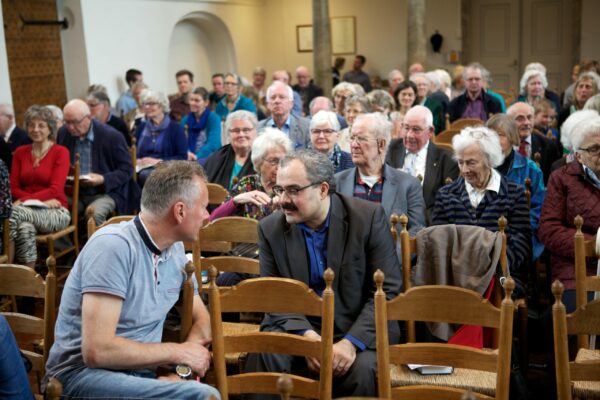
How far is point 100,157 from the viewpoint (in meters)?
5.84

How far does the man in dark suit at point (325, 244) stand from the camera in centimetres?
294

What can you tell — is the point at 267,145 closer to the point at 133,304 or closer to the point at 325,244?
the point at 325,244

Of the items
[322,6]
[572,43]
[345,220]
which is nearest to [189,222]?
[345,220]

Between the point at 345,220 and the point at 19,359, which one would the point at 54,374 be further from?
the point at 345,220

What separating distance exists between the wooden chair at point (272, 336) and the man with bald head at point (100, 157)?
340 cm

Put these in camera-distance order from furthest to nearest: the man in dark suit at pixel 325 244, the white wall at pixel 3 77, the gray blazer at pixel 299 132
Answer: the white wall at pixel 3 77 < the gray blazer at pixel 299 132 < the man in dark suit at pixel 325 244

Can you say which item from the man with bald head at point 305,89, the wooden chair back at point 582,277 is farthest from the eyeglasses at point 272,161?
the man with bald head at point 305,89

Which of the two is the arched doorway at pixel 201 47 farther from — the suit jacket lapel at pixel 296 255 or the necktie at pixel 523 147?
the suit jacket lapel at pixel 296 255

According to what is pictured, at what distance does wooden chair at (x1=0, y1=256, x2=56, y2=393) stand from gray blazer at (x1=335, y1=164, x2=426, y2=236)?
1697 mm

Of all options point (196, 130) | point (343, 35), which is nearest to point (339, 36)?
point (343, 35)

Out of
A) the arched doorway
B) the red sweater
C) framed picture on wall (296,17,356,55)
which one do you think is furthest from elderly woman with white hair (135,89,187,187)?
framed picture on wall (296,17,356,55)

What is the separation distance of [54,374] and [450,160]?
2896 millimetres

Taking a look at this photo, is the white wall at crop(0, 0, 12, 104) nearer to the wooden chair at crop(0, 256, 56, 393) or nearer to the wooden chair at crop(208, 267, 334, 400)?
the wooden chair at crop(0, 256, 56, 393)

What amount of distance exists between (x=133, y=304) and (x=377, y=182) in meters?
1.94
